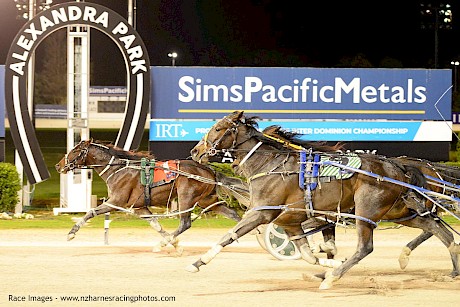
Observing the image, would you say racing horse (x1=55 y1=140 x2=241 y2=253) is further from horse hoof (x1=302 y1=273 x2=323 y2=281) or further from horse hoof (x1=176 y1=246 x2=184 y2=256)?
horse hoof (x1=302 y1=273 x2=323 y2=281)

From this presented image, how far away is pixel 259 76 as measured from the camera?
48.9 ft

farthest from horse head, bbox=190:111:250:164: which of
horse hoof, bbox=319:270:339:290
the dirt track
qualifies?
horse hoof, bbox=319:270:339:290

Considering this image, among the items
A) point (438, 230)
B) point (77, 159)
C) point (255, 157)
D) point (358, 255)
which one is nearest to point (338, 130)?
point (77, 159)

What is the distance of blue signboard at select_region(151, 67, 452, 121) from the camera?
581 inches

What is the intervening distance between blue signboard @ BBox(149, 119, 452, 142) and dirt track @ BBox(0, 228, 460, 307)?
257 centimetres

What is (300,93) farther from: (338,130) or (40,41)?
(40,41)

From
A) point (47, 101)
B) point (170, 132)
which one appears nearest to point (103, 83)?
point (47, 101)

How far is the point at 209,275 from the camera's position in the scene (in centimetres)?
926

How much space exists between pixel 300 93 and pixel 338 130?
2.83 feet

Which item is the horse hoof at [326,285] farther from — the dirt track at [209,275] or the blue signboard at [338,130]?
the blue signboard at [338,130]

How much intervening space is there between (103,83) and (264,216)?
51.1 meters

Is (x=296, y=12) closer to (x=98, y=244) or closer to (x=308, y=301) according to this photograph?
(x=98, y=244)

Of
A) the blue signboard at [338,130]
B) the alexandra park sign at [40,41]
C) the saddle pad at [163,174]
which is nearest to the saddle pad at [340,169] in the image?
the saddle pad at [163,174]

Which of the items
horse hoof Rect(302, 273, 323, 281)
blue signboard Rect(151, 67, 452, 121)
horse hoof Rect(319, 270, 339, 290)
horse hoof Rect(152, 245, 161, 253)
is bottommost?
horse hoof Rect(152, 245, 161, 253)
